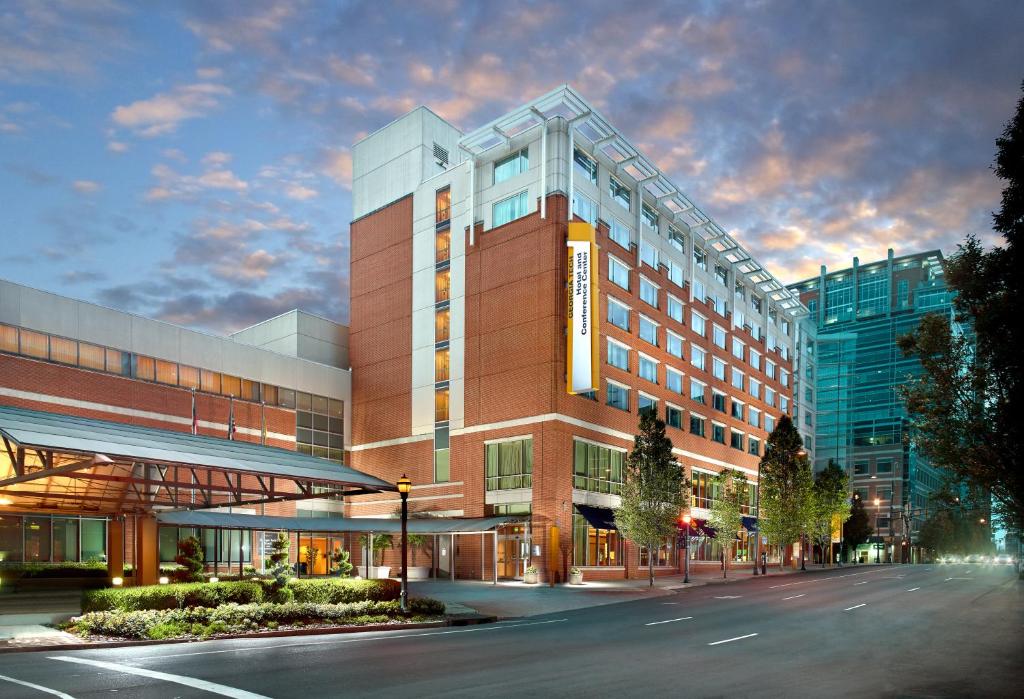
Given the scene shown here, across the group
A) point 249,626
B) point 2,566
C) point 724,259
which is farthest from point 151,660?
point 724,259

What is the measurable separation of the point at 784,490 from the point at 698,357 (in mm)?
13483

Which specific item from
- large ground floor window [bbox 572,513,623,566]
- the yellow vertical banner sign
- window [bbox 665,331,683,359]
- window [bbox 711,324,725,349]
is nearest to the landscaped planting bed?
the yellow vertical banner sign

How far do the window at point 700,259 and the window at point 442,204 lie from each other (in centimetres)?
2543

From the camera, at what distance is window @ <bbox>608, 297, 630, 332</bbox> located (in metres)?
60.9

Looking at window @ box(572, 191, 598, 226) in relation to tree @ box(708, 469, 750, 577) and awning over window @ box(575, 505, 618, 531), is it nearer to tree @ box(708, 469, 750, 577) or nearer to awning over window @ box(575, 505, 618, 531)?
awning over window @ box(575, 505, 618, 531)

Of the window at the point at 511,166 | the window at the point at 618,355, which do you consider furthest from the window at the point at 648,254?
the window at the point at 511,166

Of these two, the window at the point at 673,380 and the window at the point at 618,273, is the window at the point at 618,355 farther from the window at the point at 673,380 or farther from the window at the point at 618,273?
the window at the point at 673,380

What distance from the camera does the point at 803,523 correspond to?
75562 mm

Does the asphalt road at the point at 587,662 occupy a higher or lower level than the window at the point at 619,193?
lower

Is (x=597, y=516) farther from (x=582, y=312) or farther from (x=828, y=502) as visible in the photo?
(x=828, y=502)

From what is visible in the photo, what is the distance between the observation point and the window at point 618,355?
200 ft

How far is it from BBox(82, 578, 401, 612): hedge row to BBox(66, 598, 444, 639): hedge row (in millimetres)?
407

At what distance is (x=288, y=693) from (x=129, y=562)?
38555 mm

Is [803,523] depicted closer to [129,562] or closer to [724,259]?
[724,259]
